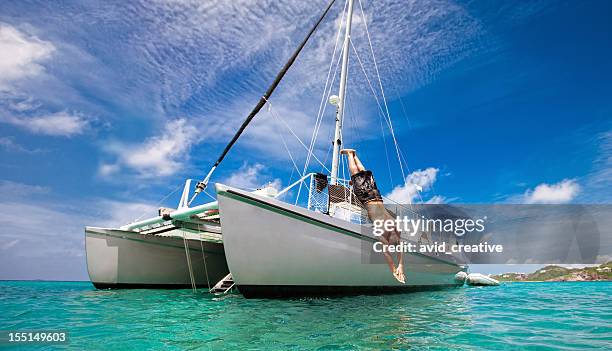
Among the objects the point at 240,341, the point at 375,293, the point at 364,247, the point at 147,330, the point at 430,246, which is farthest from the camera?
the point at 430,246

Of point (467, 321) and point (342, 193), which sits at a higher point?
point (342, 193)

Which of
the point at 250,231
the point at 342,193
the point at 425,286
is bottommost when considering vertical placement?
the point at 425,286

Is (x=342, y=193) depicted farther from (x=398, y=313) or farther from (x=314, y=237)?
(x=398, y=313)

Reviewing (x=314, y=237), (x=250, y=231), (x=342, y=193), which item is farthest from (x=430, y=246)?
(x=250, y=231)

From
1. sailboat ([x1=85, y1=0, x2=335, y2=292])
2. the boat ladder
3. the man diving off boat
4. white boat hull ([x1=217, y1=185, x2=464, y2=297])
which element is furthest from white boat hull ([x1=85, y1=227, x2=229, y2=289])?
the man diving off boat

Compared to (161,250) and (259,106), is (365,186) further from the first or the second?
(161,250)

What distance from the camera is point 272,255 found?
309 inches

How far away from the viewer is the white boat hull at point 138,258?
12.7 m

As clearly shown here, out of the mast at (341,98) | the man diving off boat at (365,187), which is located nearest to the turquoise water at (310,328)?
the man diving off boat at (365,187)

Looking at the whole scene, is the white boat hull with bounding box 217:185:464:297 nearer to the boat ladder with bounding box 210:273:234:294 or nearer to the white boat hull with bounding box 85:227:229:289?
the boat ladder with bounding box 210:273:234:294

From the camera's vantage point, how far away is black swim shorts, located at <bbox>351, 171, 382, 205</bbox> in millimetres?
8734

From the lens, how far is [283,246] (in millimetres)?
7855

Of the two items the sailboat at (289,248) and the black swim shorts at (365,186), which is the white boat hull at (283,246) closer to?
the sailboat at (289,248)

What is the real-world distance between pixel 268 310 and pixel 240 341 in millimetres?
2638
